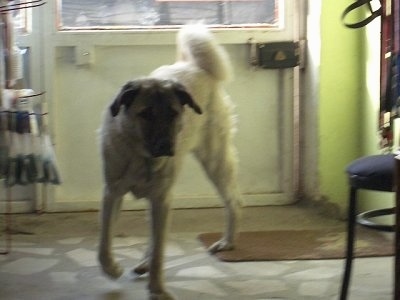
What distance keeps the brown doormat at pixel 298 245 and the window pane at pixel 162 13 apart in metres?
1.14

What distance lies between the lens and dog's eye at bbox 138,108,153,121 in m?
2.47

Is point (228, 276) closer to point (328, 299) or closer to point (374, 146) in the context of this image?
point (328, 299)

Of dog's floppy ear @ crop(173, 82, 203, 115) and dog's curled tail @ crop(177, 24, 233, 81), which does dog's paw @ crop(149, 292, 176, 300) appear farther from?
dog's curled tail @ crop(177, 24, 233, 81)

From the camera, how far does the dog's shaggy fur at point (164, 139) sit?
2.48 m

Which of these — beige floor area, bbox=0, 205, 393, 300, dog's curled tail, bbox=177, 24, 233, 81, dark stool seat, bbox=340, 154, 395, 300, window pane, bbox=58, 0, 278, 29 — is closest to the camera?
dark stool seat, bbox=340, 154, 395, 300

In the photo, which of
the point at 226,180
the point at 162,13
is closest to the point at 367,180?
the point at 226,180

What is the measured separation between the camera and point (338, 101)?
153 inches

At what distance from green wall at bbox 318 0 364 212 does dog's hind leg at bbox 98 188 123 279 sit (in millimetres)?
1479

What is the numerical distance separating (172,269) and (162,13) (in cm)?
151

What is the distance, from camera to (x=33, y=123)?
320 centimetres

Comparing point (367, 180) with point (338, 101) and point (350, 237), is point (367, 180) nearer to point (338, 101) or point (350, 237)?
point (350, 237)

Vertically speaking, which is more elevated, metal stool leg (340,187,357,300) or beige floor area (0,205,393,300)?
metal stool leg (340,187,357,300)

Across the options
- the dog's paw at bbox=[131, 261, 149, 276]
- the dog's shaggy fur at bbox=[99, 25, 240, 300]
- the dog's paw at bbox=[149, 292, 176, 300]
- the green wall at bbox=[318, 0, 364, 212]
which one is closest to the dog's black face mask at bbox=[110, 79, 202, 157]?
the dog's shaggy fur at bbox=[99, 25, 240, 300]

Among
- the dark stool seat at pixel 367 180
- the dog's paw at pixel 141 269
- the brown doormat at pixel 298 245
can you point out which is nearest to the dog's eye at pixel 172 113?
the dark stool seat at pixel 367 180
